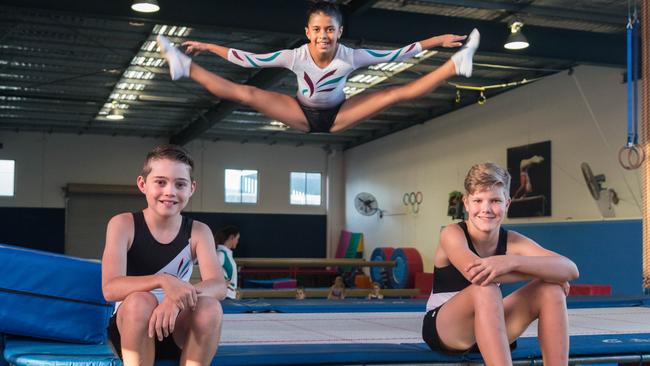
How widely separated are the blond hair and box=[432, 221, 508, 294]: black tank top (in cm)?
23

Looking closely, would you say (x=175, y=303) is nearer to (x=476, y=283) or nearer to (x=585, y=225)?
(x=476, y=283)

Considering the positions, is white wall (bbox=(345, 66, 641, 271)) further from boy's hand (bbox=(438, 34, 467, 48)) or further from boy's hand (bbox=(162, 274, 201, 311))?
boy's hand (bbox=(162, 274, 201, 311))

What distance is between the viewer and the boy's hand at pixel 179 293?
2.49 metres

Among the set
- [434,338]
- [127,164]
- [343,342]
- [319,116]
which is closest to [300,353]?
[343,342]

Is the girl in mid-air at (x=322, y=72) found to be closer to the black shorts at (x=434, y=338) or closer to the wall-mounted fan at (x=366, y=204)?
the black shorts at (x=434, y=338)

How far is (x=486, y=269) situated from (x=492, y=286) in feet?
0.27

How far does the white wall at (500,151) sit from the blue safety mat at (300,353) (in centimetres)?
751

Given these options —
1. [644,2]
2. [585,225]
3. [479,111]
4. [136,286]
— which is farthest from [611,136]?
[136,286]

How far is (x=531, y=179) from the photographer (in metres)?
12.4

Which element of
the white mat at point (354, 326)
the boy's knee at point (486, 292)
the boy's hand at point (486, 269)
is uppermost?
the boy's hand at point (486, 269)

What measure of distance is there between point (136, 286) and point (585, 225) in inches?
354

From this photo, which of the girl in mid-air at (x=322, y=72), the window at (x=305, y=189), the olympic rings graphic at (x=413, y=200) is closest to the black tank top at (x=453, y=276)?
the girl in mid-air at (x=322, y=72)

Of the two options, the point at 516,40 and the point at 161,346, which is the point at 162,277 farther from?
the point at 516,40

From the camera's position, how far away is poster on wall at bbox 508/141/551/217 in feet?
39.7
